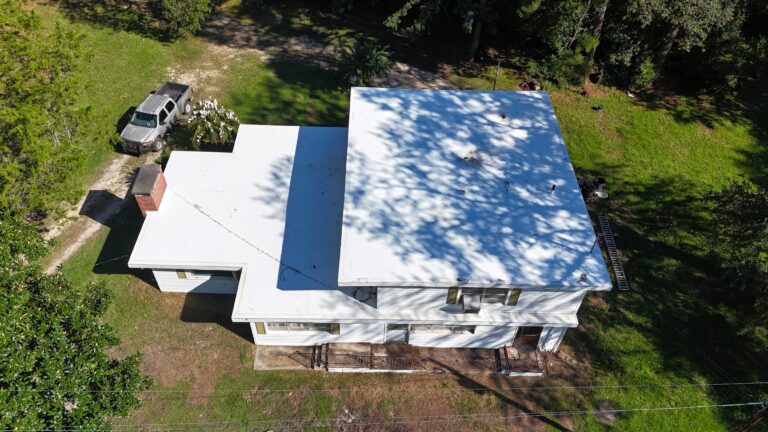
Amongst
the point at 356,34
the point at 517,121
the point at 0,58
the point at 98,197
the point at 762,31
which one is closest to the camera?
the point at 0,58

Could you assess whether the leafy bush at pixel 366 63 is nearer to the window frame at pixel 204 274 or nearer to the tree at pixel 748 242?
the window frame at pixel 204 274

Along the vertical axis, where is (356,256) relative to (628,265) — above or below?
above

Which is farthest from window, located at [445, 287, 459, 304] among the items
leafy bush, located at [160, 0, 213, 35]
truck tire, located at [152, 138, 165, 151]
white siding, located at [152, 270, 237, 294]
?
leafy bush, located at [160, 0, 213, 35]

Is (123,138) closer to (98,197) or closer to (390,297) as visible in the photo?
(98,197)

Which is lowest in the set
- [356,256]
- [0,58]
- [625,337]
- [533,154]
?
[625,337]

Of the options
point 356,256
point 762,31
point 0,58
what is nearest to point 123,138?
point 0,58

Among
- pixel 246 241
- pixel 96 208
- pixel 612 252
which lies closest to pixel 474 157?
pixel 612 252

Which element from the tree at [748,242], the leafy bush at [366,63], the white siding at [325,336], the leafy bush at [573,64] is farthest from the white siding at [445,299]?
the leafy bush at [573,64]

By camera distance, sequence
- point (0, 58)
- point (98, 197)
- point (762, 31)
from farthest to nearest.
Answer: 1. point (762, 31)
2. point (98, 197)
3. point (0, 58)

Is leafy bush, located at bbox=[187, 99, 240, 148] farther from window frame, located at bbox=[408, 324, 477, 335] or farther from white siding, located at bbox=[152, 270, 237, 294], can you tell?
window frame, located at bbox=[408, 324, 477, 335]
